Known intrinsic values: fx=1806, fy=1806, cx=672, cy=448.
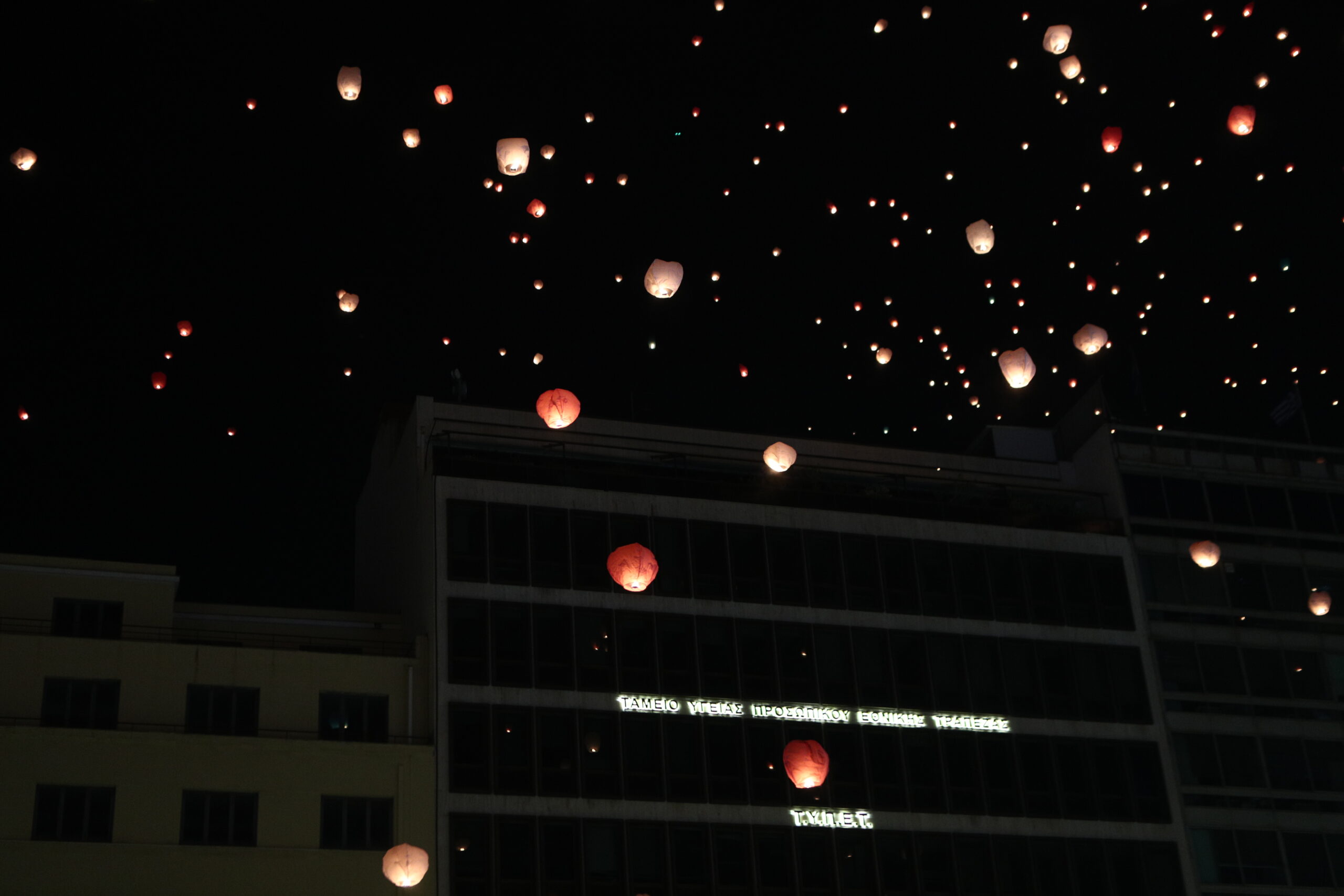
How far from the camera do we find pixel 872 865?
45469 mm

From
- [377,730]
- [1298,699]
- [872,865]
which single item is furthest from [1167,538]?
[377,730]

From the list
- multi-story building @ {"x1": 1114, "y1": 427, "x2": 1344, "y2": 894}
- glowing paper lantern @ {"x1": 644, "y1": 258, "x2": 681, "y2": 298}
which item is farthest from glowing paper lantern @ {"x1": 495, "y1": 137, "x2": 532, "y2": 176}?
multi-story building @ {"x1": 1114, "y1": 427, "x2": 1344, "y2": 894}

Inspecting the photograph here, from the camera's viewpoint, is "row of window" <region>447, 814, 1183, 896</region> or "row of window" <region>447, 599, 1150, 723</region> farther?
"row of window" <region>447, 599, 1150, 723</region>

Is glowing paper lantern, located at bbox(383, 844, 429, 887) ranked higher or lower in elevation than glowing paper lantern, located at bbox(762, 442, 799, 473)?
lower

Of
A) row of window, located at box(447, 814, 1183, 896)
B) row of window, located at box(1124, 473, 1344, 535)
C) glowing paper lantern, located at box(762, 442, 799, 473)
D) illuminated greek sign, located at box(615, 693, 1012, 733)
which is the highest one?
row of window, located at box(1124, 473, 1344, 535)

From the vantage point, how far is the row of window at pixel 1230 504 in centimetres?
5391

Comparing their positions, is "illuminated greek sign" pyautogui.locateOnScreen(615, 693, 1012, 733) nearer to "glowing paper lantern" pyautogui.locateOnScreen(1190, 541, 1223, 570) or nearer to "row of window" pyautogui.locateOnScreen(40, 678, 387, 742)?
"row of window" pyautogui.locateOnScreen(40, 678, 387, 742)

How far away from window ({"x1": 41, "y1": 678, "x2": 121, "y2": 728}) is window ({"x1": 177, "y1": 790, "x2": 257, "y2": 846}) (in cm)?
271

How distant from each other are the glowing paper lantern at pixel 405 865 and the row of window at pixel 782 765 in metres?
5.34

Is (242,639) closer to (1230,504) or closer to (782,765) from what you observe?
(782,765)

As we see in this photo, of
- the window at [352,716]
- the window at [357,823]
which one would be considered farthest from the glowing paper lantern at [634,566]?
the window at [357,823]

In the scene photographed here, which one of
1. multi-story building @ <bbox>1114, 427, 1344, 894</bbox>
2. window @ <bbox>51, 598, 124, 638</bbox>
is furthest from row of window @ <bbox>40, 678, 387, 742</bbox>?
multi-story building @ <bbox>1114, 427, 1344, 894</bbox>

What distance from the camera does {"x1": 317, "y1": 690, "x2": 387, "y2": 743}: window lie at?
4288 centimetres

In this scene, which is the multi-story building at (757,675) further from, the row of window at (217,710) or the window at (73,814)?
the window at (73,814)
